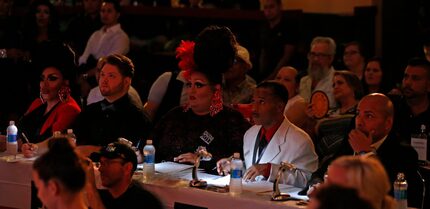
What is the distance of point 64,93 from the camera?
22.3 ft

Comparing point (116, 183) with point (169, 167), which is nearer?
point (116, 183)

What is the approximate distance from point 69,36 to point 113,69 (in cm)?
440

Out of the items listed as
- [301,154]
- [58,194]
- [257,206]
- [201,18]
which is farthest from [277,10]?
[58,194]

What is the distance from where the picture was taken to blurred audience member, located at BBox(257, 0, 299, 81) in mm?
9750

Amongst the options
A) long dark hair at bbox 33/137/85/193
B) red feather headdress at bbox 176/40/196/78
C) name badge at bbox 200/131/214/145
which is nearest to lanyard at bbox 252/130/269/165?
name badge at bbox 200/131/214/145

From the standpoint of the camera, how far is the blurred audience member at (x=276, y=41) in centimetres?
975

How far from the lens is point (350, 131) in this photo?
565cm

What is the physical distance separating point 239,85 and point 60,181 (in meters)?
4.02

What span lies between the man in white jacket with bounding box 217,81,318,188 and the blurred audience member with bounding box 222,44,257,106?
65.3 inches

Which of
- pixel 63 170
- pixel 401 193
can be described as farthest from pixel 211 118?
pixel 63 170

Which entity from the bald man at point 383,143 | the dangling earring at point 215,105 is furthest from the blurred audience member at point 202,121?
the bald man at point 383,143

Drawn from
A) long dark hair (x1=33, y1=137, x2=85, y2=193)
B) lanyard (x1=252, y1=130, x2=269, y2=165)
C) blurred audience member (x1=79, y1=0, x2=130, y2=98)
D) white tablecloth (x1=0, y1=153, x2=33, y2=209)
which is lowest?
white tablecloth (x1=0, y1=153, x2=33, y2=209)

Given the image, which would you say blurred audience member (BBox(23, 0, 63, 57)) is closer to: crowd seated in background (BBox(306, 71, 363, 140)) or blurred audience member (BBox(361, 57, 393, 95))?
blurred audience member (BBox(361, 57, 393, 95))

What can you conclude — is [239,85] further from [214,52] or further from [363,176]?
[363,176]
